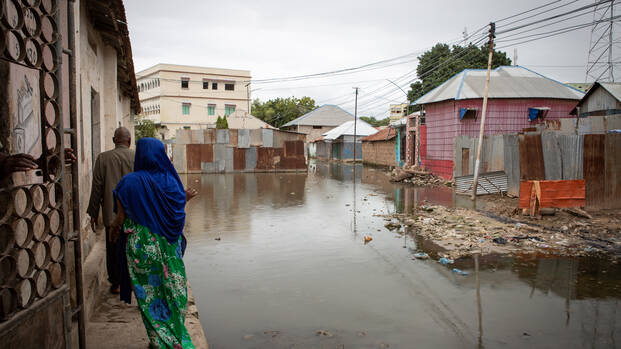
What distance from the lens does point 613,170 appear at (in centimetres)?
1055

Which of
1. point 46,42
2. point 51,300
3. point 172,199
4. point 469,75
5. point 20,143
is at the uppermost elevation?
point 469,75

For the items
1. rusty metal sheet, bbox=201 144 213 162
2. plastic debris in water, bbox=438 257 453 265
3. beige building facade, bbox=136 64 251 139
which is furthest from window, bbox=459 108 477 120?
beige building facade, bbox=136 64 251 139

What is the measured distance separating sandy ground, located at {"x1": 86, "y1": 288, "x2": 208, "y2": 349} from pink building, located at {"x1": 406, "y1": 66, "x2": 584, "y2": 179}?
57.1ft

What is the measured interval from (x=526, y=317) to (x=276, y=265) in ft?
11.2

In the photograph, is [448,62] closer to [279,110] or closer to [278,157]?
[278,157]

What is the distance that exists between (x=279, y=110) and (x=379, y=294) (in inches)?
2145

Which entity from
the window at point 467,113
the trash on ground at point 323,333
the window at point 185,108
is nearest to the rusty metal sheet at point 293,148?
the window at point 467,113

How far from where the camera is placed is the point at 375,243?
314 inches

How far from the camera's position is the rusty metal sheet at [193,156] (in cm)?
2548

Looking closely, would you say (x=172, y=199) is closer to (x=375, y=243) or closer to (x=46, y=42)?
(x=46, y=42)

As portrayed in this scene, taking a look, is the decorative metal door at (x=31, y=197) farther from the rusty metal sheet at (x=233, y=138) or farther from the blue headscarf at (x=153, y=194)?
the rusty metal sheet at (x=233, y=138)

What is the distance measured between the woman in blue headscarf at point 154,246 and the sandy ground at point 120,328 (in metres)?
0.46

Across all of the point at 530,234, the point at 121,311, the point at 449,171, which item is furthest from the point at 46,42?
the point at 449,171

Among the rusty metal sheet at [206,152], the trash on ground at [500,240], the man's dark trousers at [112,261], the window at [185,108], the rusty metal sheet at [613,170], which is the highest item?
the window at [185,108]
